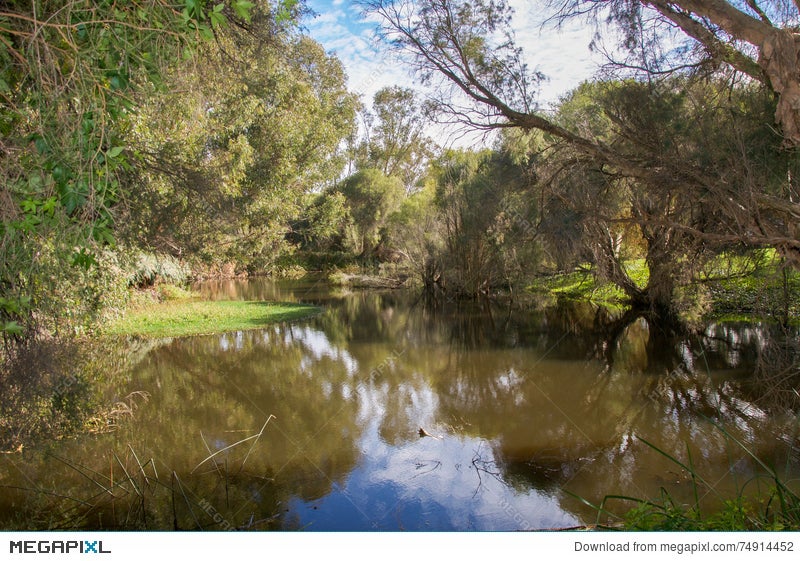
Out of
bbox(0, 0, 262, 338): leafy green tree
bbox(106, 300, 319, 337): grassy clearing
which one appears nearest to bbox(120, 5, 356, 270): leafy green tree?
bbox(0, 0, 262, 338): leafy green tree

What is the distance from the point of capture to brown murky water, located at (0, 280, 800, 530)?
487cm

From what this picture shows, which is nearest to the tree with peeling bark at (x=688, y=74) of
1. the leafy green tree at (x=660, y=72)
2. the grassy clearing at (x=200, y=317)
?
the leafy green tree at (x=660, y=72)

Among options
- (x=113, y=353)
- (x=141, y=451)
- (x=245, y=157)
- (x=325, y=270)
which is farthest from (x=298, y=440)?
(x=325, y=270)

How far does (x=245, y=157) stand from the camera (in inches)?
508
